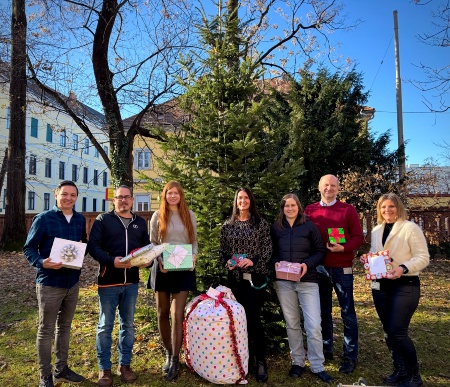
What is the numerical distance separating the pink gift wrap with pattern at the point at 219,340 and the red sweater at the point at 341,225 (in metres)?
1.31

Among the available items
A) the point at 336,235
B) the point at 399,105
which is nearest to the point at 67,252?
the point at 336,235

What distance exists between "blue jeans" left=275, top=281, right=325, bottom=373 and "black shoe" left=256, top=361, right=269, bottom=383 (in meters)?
0.38

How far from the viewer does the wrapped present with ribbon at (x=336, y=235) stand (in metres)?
4.51

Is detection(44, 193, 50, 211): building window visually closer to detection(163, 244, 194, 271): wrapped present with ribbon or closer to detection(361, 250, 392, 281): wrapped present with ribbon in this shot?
detection(163, 244, 194, 271): wrapped present with ribbon

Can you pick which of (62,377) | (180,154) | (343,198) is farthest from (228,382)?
(343,198)

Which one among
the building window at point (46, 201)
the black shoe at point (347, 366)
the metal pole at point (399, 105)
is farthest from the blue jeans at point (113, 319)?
the building window at point (46, 201)

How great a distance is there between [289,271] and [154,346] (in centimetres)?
240

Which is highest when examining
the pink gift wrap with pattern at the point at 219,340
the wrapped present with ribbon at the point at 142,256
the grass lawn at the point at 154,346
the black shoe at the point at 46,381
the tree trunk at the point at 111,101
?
the tree trunk at the point at 111,101

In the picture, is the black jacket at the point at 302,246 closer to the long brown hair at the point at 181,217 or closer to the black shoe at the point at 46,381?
the long brown hair at the point at 181,217

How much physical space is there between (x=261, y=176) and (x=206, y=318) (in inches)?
77.9

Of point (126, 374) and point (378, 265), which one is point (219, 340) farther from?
point (378, 265)

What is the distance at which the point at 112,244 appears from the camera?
161 inches

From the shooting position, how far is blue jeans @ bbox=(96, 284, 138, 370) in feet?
13.3

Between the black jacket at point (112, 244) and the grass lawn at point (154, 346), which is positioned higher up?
the black jacket at point (112, 244)
